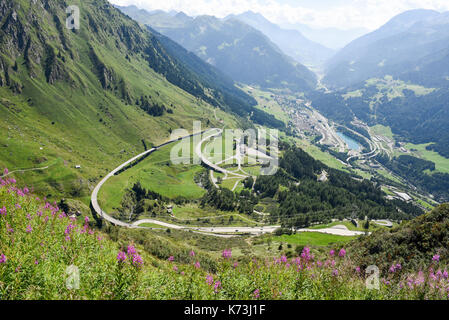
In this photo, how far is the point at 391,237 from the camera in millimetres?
41906

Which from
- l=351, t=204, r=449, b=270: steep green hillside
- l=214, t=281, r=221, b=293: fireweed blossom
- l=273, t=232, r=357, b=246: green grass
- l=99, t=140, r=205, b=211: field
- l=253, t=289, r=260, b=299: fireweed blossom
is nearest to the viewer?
l=253, t=289, r=260, b=299: fireweed blossom

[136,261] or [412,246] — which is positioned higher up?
[136,261]

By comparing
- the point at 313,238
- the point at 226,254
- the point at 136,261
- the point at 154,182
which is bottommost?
the point at 154,182

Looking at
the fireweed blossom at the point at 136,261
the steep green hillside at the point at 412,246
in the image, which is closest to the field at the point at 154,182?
the steep green hillside at the point at 412,246

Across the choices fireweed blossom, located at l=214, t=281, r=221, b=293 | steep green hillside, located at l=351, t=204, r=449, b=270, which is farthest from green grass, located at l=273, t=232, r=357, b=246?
fireweed blossom, located at l=214, t=281, r=221, b=293

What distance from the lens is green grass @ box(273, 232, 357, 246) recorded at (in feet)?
334

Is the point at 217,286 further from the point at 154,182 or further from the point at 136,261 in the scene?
the point at 154,182

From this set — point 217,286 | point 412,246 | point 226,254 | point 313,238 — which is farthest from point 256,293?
point 313,238

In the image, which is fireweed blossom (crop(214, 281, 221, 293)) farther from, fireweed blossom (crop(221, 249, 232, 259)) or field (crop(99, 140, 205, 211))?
field (crop(99, 140, 205, 211))

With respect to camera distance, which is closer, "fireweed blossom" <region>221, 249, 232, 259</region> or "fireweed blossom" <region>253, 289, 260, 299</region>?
"fireweed blossom" <region>253, 289, 260, 299</region>

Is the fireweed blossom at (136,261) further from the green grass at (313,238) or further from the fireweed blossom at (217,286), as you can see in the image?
the green grass at (313,238)

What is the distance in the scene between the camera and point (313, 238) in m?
110

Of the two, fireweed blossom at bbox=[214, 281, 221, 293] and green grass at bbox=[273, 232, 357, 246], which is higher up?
fireweed blossom at bbox=[214, 281, 221, 293]
